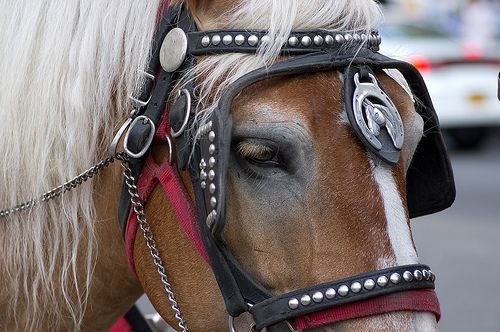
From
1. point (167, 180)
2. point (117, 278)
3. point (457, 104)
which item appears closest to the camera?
point (167, 180)

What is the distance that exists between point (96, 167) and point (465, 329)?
13.6 ft

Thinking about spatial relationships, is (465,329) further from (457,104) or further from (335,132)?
(457,104)

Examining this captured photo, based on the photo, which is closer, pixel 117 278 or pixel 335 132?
pixel 335 132

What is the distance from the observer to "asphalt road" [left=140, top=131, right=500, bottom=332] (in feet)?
20.4

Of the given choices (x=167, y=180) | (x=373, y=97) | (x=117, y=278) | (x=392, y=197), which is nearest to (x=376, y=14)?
(x=373, y=97)

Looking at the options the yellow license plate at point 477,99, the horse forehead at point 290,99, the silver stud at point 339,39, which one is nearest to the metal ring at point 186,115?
the horse forehead at point 290,99

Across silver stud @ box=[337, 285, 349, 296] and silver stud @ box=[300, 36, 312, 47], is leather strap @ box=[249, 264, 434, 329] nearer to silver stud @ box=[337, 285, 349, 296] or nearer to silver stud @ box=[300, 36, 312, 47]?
silver stud @ box=[337, 285, 349, 296]

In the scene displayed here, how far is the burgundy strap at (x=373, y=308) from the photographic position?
1.96m

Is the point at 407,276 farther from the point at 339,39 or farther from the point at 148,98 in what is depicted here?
the point at 148,98

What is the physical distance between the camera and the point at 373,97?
82.7 inches

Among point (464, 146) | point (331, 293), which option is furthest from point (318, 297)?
point (464, 146)

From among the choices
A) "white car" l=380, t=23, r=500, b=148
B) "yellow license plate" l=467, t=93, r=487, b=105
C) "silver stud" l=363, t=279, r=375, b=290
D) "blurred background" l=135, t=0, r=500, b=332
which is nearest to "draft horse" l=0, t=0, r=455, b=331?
"silver stud" l=363, t=279, r=375, b=290

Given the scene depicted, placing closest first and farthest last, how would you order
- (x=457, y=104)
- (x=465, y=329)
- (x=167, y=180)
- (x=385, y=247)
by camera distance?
(x=385, y=247) < (x=167, y=180) < (x=465, y=329) < (x=457, y=104)

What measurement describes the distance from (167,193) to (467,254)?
18.8 ft
